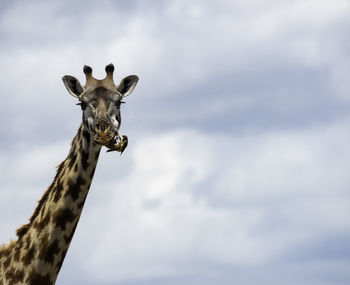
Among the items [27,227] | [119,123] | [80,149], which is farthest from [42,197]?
[119,123]

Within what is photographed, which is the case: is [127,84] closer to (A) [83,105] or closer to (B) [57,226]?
(A) [83,105]

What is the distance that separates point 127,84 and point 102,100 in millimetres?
1780

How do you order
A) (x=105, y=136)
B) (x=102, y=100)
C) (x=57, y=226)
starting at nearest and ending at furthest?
1. (x=105, y=136)
2. (x=57, y=226)
3. (x=102, y=100)

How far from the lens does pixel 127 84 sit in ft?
46.2

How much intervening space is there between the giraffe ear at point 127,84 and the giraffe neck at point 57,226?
6.16ft

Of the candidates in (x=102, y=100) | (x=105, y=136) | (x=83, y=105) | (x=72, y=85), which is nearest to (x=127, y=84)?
(x=72, y=85)

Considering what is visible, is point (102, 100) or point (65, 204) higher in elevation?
point (102, 100)

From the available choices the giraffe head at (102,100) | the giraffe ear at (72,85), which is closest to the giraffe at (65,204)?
the giraffe head at (102,100)

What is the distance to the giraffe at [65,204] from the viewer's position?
11.9 meters

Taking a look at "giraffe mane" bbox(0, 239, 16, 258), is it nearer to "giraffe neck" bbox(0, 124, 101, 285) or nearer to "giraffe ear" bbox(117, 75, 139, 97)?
"giraffe neck" bbox(0, 124, 101, 285)

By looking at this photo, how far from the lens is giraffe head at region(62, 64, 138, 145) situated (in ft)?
38.3

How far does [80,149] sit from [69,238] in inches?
67.1

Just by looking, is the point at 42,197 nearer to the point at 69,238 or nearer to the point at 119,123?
the point at 69,238

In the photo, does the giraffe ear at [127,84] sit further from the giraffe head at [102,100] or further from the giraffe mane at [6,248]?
the giraffe mane at [6,248]
